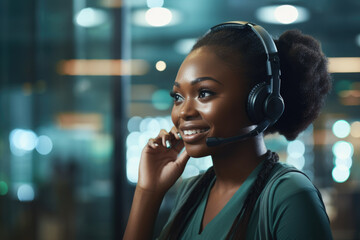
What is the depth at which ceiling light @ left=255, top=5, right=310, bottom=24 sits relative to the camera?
2.79 metres

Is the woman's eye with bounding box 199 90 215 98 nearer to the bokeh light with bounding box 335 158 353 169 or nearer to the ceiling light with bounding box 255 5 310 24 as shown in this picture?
the ceiling light with bounding box 255 5 310 24

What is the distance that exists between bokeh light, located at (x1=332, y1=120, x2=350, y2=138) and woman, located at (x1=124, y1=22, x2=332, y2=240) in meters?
1.92

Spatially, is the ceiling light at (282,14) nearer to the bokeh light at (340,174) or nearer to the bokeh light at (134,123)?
the bokeh light at (340,174)

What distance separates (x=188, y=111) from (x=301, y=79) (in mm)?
281

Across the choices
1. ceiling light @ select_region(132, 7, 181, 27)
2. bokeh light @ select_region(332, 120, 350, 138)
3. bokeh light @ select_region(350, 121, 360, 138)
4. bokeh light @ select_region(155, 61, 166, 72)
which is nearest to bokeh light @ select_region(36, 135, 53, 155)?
bokeh light @ select_region(155, 61, 166, 72)

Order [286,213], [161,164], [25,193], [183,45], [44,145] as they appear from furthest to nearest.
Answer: [25,193] < [44,145] < [183,45] < [161,164] < [286,213]

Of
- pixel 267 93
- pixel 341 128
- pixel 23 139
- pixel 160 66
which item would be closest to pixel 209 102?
A: pixel 267 93

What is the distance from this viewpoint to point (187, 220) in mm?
981

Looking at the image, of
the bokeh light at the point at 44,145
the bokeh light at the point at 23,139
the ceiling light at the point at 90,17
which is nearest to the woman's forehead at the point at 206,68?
the ceiling light at the point at 90,17

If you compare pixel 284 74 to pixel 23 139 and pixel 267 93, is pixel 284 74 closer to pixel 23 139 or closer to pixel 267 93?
pixel 267 93

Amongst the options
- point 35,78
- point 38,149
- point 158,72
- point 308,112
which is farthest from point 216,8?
point 308,112

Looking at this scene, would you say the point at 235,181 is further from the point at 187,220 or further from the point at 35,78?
the point at 35,78

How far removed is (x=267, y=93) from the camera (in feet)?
2.81

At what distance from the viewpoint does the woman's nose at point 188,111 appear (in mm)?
873
